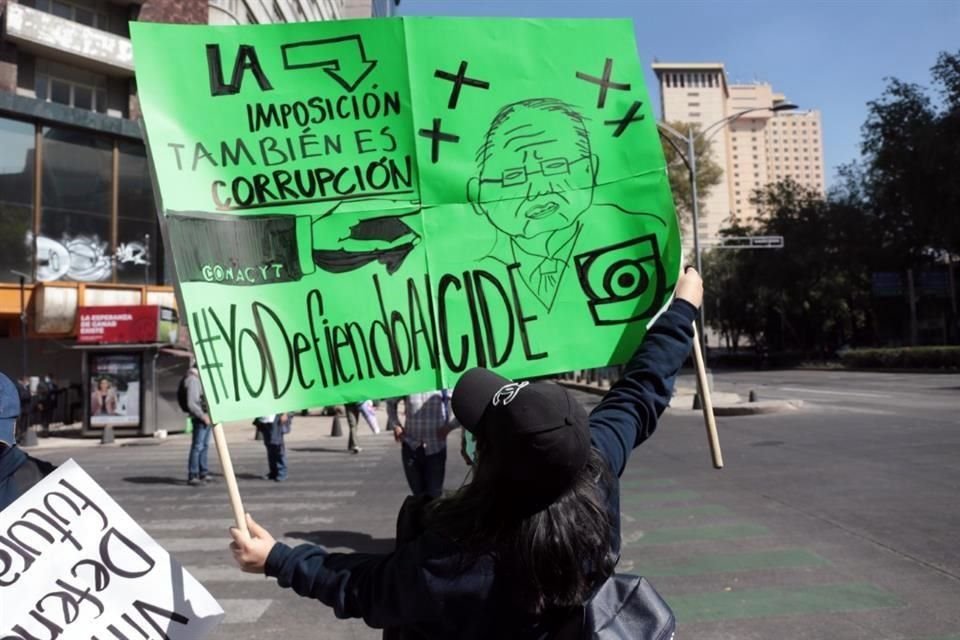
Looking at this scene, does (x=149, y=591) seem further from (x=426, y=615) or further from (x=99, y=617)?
(x=426, y=615)

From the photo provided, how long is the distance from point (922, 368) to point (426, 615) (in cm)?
4195

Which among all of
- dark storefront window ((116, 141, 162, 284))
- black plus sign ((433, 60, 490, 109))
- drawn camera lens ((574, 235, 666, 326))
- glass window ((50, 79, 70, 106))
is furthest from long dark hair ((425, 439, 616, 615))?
glass window ((50, 79, 70, 106))

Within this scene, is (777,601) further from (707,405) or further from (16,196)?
(16,196)

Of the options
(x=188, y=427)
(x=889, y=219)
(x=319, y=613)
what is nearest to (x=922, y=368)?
(x=889, y=219)

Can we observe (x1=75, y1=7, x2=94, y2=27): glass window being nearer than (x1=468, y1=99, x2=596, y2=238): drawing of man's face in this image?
No

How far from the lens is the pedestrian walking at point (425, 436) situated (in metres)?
6.12

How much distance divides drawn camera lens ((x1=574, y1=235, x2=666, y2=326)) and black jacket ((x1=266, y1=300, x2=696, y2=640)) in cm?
74

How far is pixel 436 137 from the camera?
287 cm

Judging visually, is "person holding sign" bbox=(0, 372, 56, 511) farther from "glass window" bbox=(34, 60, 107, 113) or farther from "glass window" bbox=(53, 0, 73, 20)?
"glass window" bbox=(53, 0, 73, 20)

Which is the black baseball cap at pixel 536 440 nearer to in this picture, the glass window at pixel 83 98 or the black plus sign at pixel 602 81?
the black plus sign at pixel 602 81

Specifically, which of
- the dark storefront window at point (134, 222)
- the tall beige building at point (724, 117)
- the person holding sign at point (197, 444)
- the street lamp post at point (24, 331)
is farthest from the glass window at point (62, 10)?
the tall beige building at point (724, 117)

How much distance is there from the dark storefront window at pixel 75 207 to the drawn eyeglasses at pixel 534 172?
26.3m

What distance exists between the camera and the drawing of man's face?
2859 mm

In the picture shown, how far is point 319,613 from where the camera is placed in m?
5.06
